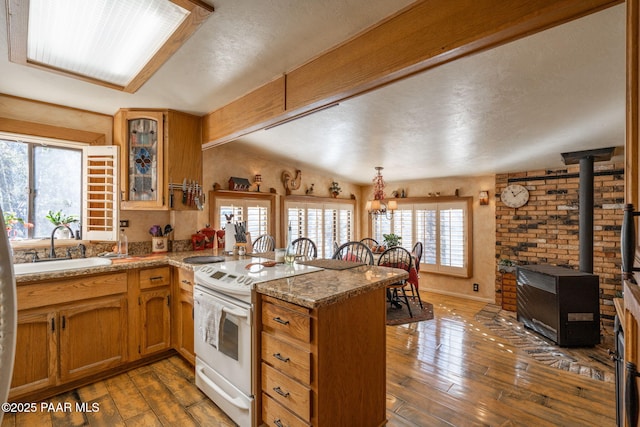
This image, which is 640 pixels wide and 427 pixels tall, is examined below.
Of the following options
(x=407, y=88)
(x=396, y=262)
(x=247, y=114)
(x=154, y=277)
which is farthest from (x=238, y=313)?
(x=396, y=262)

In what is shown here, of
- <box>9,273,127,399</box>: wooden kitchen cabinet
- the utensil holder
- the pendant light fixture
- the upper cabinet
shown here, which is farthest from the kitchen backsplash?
the pendant light fixture

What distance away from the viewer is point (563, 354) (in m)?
3.06

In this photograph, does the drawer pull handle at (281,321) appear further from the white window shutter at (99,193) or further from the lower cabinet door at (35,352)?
the white window shutter at (99,193)

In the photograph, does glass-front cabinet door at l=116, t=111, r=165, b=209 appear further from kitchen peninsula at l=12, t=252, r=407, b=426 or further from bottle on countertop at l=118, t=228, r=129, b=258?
kitchen peninsula at l=12, t=252, r=407, b=426

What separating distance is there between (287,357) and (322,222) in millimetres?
4059

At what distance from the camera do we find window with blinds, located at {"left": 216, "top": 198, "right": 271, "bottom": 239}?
13.4ft

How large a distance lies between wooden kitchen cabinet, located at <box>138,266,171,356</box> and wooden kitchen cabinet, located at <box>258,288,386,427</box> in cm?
144

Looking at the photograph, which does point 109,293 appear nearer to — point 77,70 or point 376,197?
point 77,70

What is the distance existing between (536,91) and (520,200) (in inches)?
111

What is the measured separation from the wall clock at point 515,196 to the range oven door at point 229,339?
4.43 meters

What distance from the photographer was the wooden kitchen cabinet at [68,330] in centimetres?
218

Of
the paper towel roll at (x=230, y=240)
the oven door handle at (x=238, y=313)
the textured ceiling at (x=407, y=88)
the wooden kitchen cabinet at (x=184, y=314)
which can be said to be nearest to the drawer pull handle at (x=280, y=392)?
the oven door handle at (x=238, y=313)

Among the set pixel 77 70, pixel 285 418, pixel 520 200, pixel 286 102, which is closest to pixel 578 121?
pixel 520 200

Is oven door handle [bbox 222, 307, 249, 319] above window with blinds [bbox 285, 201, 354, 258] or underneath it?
underneath
